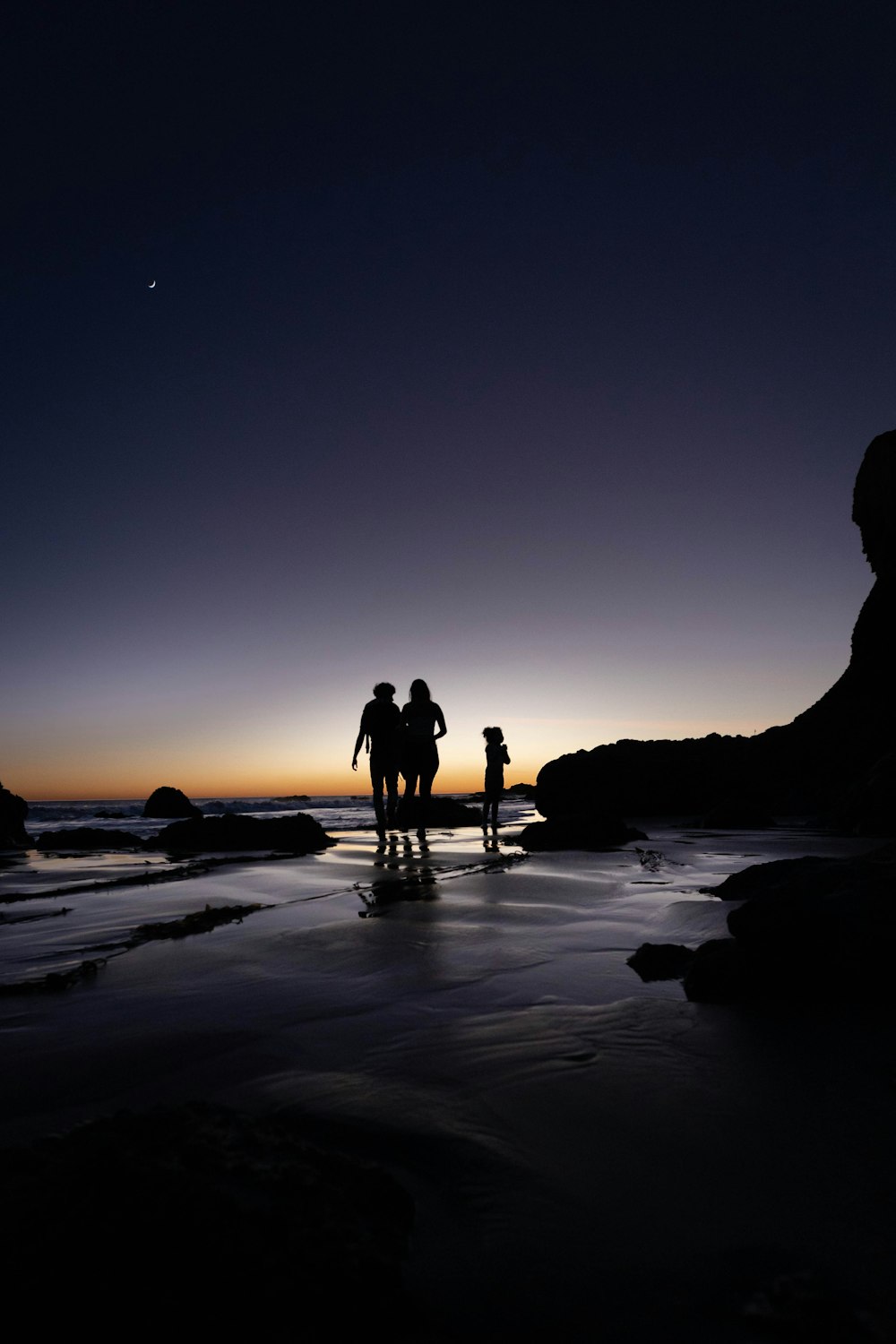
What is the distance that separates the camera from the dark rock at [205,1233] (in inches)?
30.0

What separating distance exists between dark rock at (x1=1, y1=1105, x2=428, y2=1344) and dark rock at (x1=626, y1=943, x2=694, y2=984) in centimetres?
158

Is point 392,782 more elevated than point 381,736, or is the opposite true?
point 381,736

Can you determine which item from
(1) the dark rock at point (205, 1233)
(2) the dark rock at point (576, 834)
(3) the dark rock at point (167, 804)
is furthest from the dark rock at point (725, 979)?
(3) the dark rock at point (167, 804)

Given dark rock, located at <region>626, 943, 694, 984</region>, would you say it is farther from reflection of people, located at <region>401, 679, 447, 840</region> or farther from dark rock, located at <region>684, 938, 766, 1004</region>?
reflection of people, located at <region>401, 679, 447, 840</region>

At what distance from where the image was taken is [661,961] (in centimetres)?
244

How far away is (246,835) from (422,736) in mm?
2700

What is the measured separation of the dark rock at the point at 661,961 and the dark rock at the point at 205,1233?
1580 millimetres

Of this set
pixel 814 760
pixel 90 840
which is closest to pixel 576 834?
pixel 90 840

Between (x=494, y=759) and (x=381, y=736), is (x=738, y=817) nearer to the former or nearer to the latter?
(x=494, y=759)

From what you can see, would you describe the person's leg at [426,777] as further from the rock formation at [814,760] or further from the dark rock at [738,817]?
the dark rock at [738,817]

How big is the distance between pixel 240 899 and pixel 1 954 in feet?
4.80

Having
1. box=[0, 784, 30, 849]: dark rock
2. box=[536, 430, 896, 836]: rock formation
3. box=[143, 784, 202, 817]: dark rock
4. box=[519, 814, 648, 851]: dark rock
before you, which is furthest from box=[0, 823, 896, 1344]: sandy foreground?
box=[143, 784, 202, 817]: dark rock

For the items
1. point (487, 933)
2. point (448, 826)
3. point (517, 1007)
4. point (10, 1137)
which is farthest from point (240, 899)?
point (448, 826)

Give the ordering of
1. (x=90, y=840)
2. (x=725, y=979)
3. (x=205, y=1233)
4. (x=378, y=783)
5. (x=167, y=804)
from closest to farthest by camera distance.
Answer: (x=205, y=1233) < (x=725, y=979) < (x=378, y=783) < (x=90, y=840) < (x=167, y=804)
